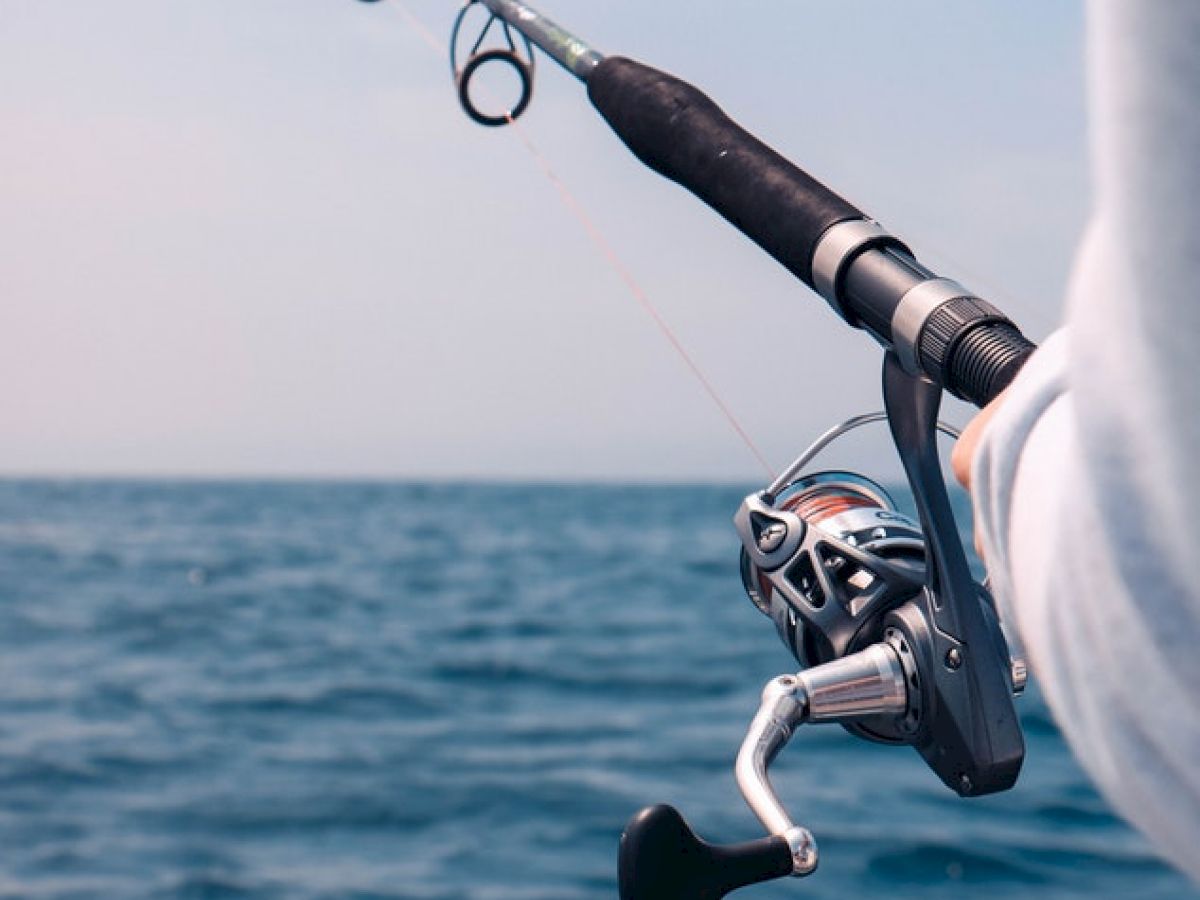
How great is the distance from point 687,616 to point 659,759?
23.1 ft

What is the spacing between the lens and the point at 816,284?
1515mm

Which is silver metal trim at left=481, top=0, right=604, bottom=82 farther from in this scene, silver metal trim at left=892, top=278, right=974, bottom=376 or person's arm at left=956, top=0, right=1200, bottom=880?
person's arm at left=956, top=0, right=1200, bottom=880

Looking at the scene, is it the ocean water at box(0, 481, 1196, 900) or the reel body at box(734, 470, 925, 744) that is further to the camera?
the ocean water at box(0, 481, 1196, 900)

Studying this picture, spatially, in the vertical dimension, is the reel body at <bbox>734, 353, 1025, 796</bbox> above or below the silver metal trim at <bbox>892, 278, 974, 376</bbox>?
below

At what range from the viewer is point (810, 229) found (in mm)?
1541

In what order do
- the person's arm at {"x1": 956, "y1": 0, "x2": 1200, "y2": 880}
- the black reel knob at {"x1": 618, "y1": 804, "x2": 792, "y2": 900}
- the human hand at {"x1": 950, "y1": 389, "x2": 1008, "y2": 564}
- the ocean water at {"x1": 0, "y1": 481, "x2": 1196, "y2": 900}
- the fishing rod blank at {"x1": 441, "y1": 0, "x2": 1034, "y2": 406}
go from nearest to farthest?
1. the person's arm at {"x1": 956, "y1": 0, "x2": 1200, "y2": 880}
2. the human hand at {"x1": 950, "y1": 389, "x2": 1008, "y2": 564}
3. the black reel knob at {"x1": 618, "y1": 804, "x2": 792, "y2": 900}
4. the fishing rod blank at {"x1": 441, "y1": 0, "x2": 1034, "y2": 406}
5. the ocean water at {"x1": 0, "y1": 481, "x2": 1196, "y2": 900}

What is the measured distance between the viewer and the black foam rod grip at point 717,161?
1.57 meters

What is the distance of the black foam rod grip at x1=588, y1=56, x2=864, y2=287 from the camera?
1570mm

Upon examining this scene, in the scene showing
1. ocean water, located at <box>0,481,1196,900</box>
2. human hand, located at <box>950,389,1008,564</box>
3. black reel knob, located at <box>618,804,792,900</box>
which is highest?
human hand, located at <box>950,389,1008,564</box>

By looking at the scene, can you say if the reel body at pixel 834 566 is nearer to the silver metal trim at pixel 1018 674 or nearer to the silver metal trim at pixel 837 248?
the silver metal trim at pixel 1018 674

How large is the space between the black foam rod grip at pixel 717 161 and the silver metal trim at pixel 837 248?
0.05 feet

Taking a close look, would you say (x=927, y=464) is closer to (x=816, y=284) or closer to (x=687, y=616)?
(x=816, y=284)

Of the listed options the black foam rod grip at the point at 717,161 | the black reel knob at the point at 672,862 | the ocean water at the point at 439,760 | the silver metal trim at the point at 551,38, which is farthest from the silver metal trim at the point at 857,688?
the ocean water at the point at 439,760

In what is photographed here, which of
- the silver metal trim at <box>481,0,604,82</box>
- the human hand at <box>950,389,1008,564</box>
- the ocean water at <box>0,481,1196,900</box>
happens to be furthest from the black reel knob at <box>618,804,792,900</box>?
the ocean water at <box>0,481,1196,900</box>
